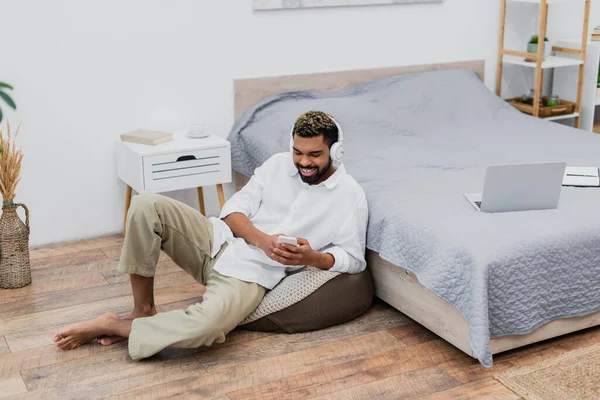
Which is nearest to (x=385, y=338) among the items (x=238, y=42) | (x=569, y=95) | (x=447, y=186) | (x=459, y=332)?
(x=459, y=332)

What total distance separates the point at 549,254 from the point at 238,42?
74.3 inches

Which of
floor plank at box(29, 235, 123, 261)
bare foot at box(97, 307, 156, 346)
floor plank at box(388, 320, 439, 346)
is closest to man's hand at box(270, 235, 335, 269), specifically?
floor plank at box(388, 320, 439, 346)

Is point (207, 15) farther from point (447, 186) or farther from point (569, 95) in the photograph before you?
point (569, 95)

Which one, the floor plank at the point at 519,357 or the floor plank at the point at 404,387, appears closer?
the floor plank at the point at 404,387

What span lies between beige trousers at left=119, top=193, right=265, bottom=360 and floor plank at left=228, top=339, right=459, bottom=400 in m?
0.25

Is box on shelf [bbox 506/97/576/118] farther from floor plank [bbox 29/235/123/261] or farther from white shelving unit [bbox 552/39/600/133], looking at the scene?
floor plank [bbox 29/235/123/261]

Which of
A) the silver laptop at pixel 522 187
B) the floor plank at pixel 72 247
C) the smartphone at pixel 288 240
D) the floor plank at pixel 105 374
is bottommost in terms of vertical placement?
the floor plank at pixel 72 247

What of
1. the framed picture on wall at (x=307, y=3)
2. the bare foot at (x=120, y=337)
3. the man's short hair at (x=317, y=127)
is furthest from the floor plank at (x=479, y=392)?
the framed picture on wall at (x=307, y=3)

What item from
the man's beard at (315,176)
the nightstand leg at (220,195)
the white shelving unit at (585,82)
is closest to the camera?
the man's beard at (315,176)

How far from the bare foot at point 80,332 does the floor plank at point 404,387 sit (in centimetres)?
74

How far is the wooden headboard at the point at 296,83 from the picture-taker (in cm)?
372

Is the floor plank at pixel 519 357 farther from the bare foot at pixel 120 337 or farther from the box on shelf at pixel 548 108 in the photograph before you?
the box on shelf at pixel 548 108

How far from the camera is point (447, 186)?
2879 mm

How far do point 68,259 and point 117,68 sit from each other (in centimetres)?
86
